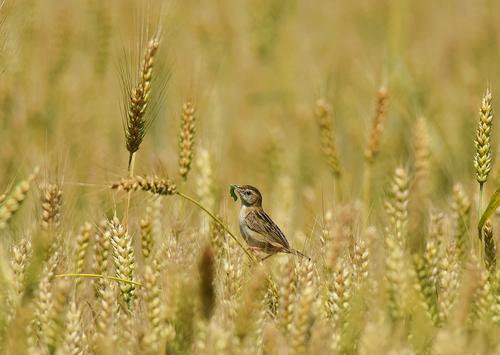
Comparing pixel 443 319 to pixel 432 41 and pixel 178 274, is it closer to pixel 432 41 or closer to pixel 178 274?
pixel 178 274

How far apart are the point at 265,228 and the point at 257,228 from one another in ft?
0.34

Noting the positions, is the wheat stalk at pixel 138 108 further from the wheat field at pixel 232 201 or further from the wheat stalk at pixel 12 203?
the wheat stalk at pixel 12 203

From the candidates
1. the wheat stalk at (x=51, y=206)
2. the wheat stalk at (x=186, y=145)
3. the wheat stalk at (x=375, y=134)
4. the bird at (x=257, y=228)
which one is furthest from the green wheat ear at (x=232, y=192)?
the wheat stalk at (x=51, y=206)

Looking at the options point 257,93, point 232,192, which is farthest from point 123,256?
point 257,93

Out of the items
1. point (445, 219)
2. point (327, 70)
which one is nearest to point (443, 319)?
point (445, 219)

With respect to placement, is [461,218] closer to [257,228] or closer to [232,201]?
[257,228]

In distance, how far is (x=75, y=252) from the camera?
392 centimetres

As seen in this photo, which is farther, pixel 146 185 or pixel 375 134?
pixel 375 134

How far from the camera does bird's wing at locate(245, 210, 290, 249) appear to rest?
440 cm

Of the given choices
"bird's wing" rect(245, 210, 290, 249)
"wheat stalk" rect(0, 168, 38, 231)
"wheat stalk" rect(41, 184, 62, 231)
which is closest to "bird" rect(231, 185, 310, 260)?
"bird's wing" rect(245, 210, 290, 249)

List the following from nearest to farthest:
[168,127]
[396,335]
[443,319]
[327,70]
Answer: [396,335], [443,319], [168,127], [327,70]

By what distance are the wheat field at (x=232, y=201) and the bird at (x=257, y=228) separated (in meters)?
0.08

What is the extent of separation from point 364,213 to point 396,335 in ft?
5.27

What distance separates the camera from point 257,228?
463 cm
